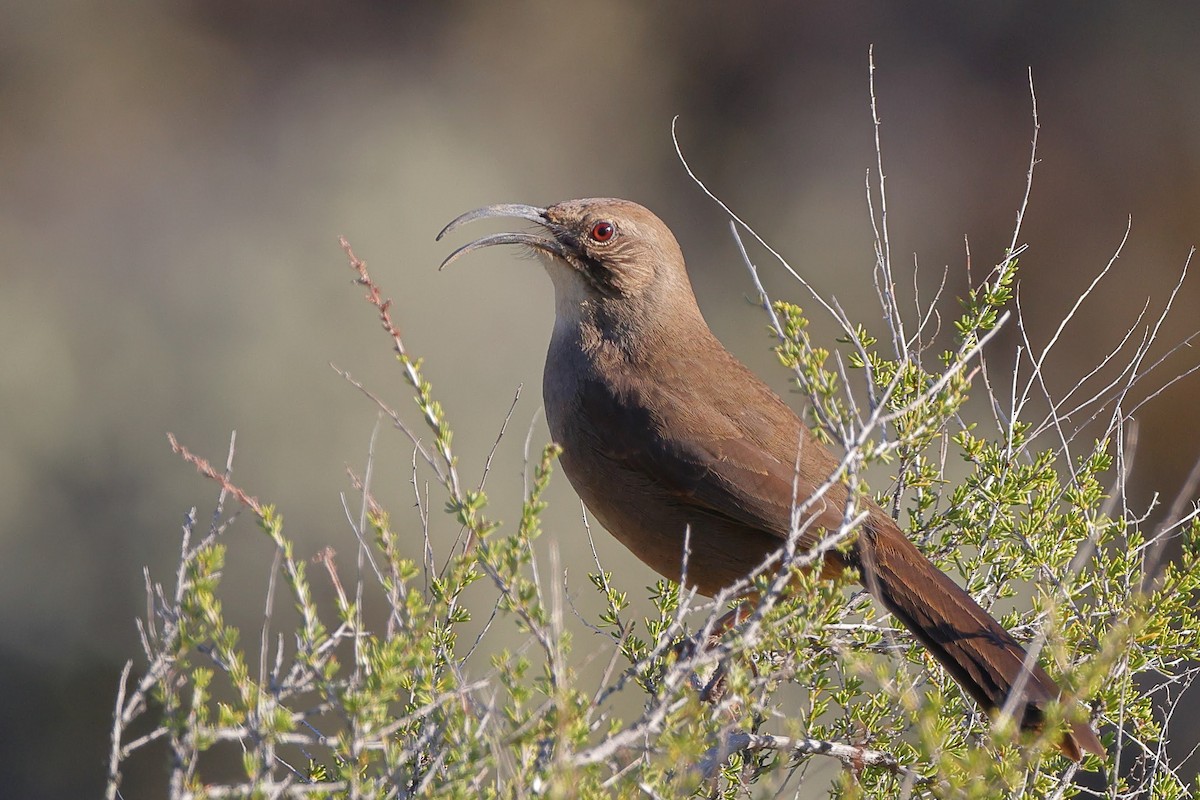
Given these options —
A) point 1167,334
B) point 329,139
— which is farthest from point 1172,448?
point 329,139

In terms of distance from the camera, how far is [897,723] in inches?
138

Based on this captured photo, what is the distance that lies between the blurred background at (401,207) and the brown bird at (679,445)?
10.1ft

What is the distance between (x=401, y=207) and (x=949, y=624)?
714 cm

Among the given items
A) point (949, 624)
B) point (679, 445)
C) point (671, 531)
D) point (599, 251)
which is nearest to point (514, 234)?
point (599, 251)

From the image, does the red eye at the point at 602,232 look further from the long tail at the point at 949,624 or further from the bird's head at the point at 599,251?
the long tail at the point at 949,624

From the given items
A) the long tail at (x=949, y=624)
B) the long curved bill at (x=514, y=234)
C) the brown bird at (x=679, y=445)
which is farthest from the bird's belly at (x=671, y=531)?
the long curved bill at (x=514, y=234)

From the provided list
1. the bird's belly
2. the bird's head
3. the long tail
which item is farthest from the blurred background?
the long tail

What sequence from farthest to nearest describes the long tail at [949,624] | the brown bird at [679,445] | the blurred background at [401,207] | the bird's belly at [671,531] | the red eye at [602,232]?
the blurred background at [401,207], the red eye at [602,232], the bird's belly at [671,531], the brown bird at [679,445], the long tail at [949,624]

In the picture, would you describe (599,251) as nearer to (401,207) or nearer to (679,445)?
(679,445)

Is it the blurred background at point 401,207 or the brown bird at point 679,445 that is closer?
the brown bird at point 679,445

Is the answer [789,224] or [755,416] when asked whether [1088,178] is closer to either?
[789,224]

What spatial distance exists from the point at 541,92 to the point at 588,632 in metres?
6.60

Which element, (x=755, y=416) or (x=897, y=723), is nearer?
(x=897, y=723)

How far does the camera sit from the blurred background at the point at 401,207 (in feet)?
27.1
